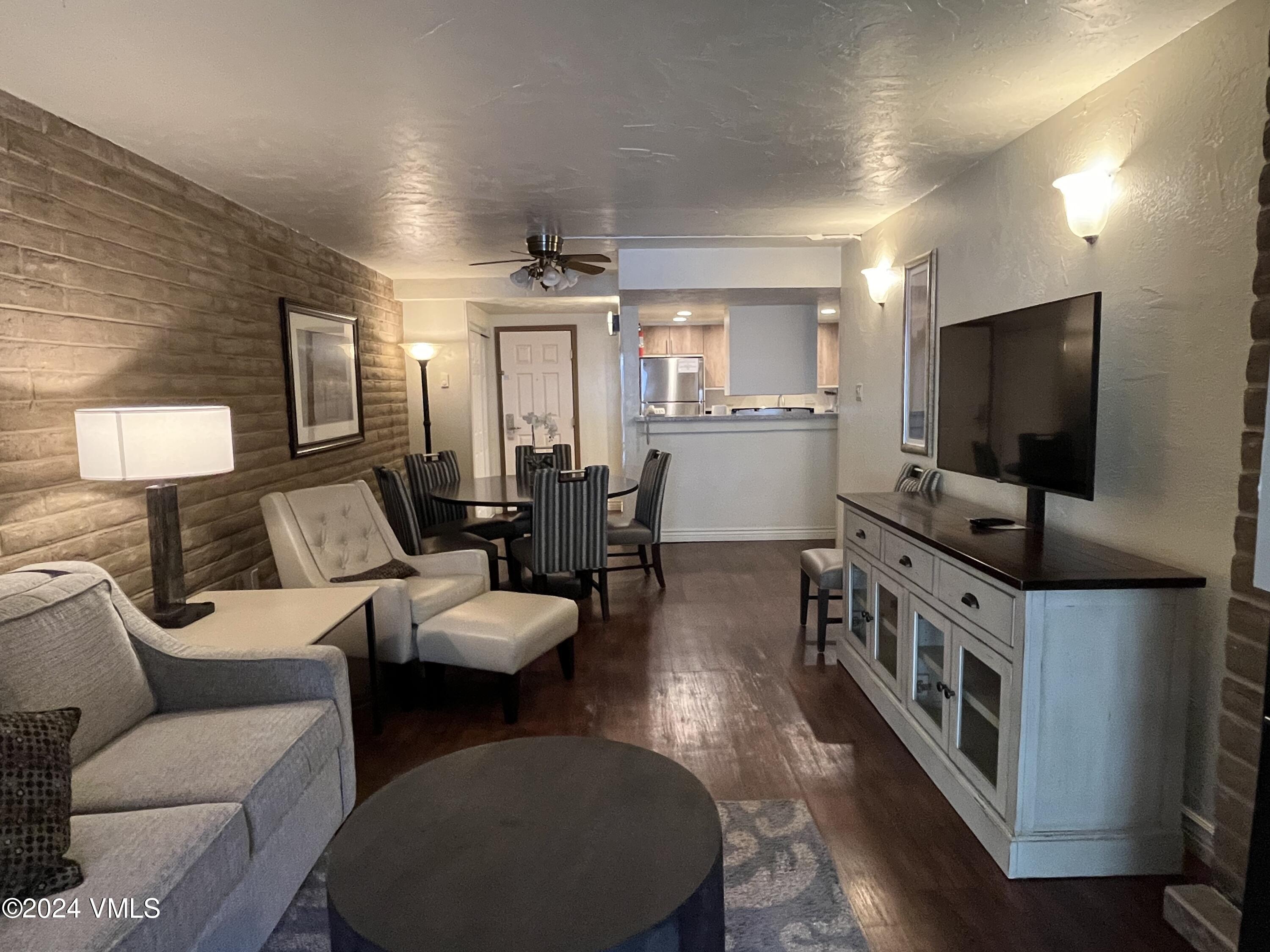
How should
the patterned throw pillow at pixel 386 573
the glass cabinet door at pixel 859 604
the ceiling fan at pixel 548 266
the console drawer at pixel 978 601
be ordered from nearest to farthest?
the console drawer at pixel 978 601
the glass cabinet door at pixel 859 604
the patterned throw pillow at pixel 386 573
the ceiling fan at pixel 548 266

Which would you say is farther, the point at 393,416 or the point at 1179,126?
the point at 393,416

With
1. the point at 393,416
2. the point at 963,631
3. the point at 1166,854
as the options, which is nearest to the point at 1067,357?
the point at 963,631

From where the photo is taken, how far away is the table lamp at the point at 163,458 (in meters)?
2.11

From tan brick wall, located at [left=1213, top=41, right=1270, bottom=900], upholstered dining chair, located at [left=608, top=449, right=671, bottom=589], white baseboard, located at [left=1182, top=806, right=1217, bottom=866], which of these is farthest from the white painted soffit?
white baseboard, located at [left=1182, top=806, right=1217, bottom=866]

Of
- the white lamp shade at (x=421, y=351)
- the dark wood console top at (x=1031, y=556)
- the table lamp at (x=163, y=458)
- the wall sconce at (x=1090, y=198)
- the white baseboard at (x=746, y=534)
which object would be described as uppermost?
the wall sconce at (x=1090, y=198)

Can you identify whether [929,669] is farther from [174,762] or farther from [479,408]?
[479,408]

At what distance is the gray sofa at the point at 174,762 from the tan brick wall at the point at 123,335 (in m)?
0.42

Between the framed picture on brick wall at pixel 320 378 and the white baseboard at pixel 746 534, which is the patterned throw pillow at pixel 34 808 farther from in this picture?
the white baseboard at pixel 746 534

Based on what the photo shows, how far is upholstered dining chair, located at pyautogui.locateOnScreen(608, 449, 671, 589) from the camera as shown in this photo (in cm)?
450

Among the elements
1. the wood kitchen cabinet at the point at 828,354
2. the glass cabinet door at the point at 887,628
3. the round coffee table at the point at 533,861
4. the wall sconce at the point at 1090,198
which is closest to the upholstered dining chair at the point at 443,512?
the glass cabinet door at the point at 887,628

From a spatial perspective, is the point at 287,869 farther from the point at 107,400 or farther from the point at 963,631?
the point at 963,631

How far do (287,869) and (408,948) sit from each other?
34.4 inches

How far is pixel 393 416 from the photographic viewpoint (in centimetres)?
575

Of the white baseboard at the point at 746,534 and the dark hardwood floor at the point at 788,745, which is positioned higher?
the white baseboard at the point at 746,534
